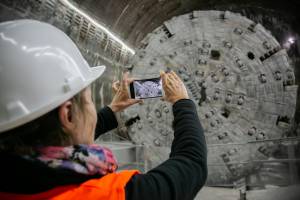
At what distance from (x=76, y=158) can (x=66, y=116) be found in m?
0.18

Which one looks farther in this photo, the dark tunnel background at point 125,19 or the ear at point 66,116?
the dark tunnel background at point 125,19

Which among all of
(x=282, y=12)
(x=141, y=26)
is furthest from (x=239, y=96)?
(x=141, y=26)

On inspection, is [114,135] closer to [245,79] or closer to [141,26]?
[141,26]

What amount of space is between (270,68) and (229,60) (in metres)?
0.36

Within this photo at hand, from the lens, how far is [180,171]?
1.19m

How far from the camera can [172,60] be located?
3.28m

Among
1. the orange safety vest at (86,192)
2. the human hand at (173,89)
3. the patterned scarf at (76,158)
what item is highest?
the human hand at (173,89)

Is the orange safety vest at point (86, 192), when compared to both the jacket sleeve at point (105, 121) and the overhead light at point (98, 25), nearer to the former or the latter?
the jacket sleeve at point (105, 121)

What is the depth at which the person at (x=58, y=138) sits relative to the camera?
3.46 feet

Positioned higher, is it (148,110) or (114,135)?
(148,110)

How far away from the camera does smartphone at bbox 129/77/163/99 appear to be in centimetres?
192

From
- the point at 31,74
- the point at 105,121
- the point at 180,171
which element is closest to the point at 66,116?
the point at 31,74

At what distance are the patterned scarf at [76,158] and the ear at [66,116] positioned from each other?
84 millimetres

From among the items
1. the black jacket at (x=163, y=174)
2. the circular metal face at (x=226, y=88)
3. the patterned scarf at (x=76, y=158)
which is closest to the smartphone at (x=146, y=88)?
the black jacket at (x=163, y=174)
